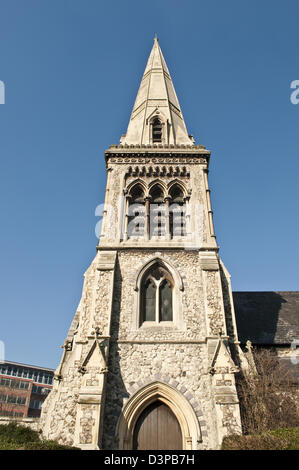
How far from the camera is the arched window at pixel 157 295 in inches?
513

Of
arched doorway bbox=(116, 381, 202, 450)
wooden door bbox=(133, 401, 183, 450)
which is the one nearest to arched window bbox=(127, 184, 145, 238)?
arched doorway bbox=(116, 381, 202, 450)

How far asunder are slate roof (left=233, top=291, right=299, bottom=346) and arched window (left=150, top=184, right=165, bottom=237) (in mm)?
5994

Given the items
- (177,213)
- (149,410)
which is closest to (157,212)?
(177,213)

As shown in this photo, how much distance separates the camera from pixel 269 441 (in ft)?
26.2

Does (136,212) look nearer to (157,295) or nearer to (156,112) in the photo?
(157,295)

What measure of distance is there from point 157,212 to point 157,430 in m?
8.76

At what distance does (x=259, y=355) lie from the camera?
543 inches

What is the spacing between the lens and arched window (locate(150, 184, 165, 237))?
15406 millimetres

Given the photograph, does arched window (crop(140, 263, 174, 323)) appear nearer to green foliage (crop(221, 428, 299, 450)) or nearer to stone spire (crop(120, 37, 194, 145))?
green foliage (crop(221, 428, 299, 450))

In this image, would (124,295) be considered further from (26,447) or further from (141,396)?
(26,447)

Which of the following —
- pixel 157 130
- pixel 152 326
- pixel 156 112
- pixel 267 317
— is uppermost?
pixel 156 112

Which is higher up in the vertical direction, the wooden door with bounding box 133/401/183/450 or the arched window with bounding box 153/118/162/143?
the arched window with bounding box 153/118/162/143
